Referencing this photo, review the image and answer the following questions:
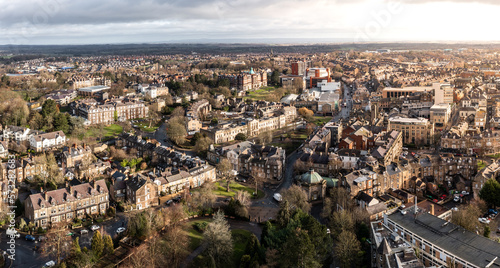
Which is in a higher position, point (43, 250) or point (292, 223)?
point (292, 223)

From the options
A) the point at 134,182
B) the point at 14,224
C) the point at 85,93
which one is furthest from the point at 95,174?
the point at 85,93

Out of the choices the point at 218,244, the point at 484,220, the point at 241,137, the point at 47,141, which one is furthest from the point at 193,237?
the point at 47,141

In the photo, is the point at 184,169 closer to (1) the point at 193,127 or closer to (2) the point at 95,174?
(2) the point at 95,174

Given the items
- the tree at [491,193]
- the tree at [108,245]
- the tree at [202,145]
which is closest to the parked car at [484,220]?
the tree at [491,193]

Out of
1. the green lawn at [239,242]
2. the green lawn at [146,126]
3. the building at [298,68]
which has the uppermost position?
the building at [298,68]

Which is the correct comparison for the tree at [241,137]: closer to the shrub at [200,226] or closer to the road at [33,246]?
the shrub at [200,226]
